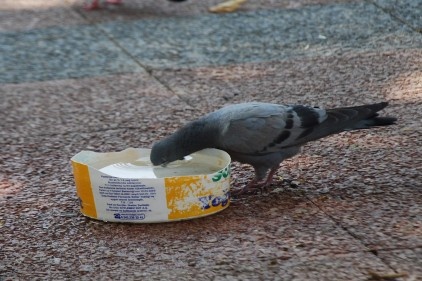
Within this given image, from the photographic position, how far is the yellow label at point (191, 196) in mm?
3943

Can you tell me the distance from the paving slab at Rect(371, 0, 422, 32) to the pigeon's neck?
3559mm

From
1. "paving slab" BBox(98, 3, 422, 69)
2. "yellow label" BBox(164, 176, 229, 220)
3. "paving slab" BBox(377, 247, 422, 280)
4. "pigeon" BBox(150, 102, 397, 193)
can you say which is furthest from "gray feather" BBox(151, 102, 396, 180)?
"paving slab" BBox(98, 3, 422, 69)

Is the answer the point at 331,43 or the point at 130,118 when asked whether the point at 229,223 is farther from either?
the point at 331,43

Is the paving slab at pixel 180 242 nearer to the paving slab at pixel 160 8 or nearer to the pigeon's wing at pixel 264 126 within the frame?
the pigeon's wing at pixel 264 126

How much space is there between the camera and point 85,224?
416 cm

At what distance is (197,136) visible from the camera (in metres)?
4.17

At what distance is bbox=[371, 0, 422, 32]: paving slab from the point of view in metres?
7.40

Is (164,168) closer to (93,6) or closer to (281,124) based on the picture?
(281,124)

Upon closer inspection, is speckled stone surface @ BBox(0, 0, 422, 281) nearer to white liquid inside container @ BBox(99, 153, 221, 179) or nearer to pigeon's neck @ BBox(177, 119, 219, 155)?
white liquid inside container @ BBox(99, 153, 221, 179)

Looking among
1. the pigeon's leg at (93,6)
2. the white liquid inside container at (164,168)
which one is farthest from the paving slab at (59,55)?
the white liquid inside container at (164,168)

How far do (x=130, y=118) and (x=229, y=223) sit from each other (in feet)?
6.22

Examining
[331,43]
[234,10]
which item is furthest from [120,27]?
[331,43]

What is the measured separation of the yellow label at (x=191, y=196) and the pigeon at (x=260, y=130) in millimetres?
250

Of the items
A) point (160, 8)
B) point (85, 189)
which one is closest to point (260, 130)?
point (85, 189)
